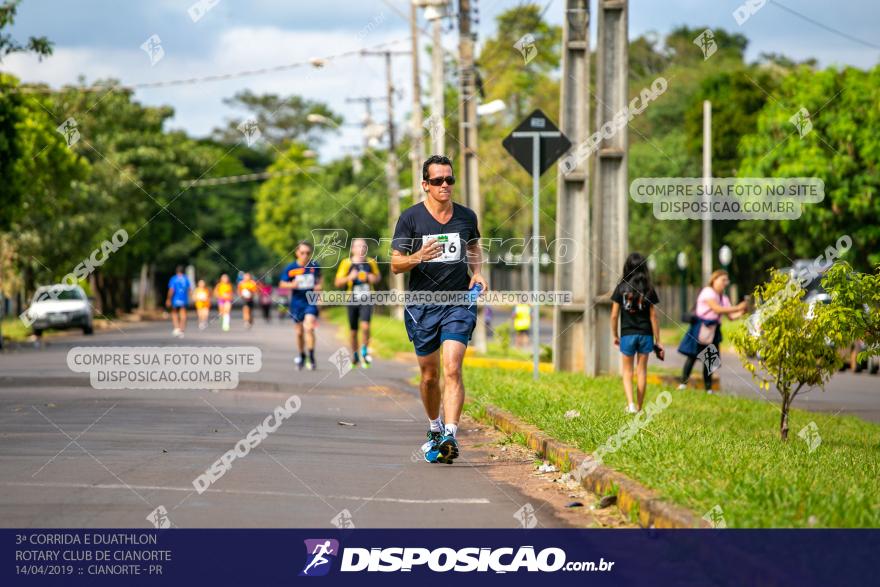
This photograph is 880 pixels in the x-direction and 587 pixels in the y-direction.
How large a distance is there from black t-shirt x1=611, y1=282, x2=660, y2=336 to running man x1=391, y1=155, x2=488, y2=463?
4299 mm

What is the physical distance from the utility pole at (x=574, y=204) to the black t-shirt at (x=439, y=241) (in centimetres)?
915

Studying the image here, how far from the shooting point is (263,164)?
119125 mm

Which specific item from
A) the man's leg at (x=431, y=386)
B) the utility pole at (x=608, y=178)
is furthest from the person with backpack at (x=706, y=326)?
the man's leg at (x=431, y=386)

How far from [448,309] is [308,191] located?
71.4m

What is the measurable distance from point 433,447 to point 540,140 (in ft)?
26.1

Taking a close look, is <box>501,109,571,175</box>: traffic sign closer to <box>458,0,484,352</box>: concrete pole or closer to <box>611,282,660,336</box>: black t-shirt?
<box>611,282,660,336</box>: black t-shirt

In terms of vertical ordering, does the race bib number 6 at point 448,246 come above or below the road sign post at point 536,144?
below

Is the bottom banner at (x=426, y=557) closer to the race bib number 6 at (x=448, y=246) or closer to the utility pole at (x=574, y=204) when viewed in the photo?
the race bib number 6 at (x=448, y=246)

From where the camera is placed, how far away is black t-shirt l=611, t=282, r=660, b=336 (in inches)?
577

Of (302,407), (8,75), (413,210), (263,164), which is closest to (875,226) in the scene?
(8,75)

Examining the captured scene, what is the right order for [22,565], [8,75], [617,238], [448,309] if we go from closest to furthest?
[22,565]
[448,309]
[617,238]
[8,75]

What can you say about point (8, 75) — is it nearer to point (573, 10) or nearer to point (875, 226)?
point (573, 10)

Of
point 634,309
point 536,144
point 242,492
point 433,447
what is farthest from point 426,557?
point 536,144

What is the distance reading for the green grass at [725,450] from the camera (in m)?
7.09
